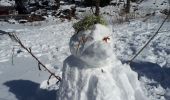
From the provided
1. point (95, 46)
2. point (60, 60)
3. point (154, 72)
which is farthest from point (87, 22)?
point (60, 60)

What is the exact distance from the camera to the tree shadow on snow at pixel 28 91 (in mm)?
6484

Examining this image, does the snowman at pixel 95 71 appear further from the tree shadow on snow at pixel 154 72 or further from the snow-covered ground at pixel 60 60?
the tree shadow on snow at pixel 154 72

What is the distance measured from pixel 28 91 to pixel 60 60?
2279mm

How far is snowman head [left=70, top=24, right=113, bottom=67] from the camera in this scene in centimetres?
473

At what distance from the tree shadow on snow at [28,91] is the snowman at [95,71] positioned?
1.47 meters

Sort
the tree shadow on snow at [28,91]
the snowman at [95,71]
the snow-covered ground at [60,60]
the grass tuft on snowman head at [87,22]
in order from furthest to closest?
1. the snow-covered ground at [60,60]
2. the tree shadow on snow at [28,91]
3. the grass tuft on snowman head at [87,22]
4. the snowman at [95,71]

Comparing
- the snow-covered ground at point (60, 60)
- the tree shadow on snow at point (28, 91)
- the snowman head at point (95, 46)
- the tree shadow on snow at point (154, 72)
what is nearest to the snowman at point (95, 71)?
the snowman head at point (95, 46)

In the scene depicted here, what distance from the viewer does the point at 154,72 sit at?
7.21m

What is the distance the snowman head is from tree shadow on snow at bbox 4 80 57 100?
65.9 inches

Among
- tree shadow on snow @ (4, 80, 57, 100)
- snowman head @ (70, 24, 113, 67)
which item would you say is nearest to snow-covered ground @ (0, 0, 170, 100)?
tree shadow on snow @ (4, 80, 57, 100)

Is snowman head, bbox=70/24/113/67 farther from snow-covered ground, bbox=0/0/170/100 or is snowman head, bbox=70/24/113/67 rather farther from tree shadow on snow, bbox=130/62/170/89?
tree shadow on snow, bbox=130/62/170/89

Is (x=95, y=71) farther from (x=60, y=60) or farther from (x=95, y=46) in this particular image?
(x=60, y=60)

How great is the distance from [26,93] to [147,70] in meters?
2.27

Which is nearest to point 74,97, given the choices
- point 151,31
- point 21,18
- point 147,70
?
point 147,70
